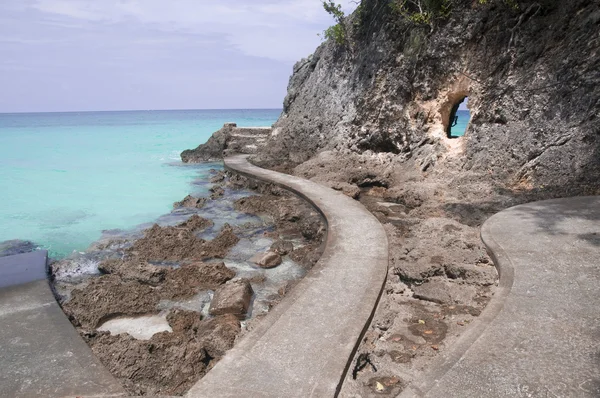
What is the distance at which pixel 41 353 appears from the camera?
372 cm

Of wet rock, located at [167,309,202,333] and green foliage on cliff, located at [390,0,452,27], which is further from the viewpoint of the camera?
green foliage on cliff, located at [390,0,452,27]

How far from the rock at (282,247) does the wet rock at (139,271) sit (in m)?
1.86

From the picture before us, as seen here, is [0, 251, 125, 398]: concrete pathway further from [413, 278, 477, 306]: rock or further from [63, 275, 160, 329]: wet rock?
[413, 278, 477, 306]: rock

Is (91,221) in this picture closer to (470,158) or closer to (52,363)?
(52,363)

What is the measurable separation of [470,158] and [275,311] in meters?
6.75

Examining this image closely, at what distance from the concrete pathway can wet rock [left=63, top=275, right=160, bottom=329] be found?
39cm

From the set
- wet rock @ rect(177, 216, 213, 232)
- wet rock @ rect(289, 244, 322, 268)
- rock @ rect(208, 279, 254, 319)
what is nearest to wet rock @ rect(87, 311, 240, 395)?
rock @ rect(208, 279, 254, 319)

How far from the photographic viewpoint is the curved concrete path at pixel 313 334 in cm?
309

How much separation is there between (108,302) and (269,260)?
2430 mm

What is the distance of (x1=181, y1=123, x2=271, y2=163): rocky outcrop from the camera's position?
65.2 feet

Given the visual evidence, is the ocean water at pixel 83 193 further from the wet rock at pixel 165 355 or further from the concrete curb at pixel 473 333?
the concrete curb at pixel 473 333

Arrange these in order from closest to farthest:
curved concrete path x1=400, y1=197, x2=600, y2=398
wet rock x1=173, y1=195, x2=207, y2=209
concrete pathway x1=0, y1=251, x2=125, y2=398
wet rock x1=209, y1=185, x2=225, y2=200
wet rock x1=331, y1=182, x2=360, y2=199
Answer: curved concrete path x1=400, y1=197, x2=600, y2=398, concrete pathway x1=0, y1=251, x2=125, y2=398, wet rock x1=331, y1=182, x2=360, y2=199, wet rock x1=173, y1=195, x2=207, y2=209, wet rock x1=209, y1=185, x2=225, y2=200

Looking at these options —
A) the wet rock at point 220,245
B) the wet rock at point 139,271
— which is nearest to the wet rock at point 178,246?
the wet rock at point 220,245

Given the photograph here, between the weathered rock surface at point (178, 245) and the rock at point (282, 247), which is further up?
the rock at point (282, 247)
